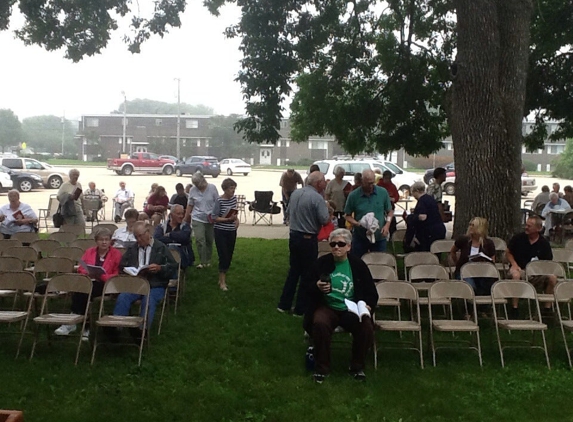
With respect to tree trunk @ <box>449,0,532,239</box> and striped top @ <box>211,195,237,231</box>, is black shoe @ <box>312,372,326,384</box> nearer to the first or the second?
striped top @ <box>211,195,237,231</box>

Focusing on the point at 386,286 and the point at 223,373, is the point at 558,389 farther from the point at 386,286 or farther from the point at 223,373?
the point at 223,373

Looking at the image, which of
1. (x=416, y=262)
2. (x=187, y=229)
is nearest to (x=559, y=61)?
(x=416, y=262)

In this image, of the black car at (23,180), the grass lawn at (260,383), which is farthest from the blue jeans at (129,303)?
the black car at (23,180)

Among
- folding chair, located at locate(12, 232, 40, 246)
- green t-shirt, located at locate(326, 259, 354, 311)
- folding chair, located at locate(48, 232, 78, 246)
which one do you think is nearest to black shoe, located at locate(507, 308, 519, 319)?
green t-shirt, located at locate(326, 259, 354, 311)

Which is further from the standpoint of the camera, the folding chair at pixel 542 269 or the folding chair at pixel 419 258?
the folding chair at pixel 419 258

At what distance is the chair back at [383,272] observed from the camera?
724 cm

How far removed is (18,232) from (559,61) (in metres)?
11.9

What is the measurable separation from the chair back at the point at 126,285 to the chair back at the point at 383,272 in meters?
2.48

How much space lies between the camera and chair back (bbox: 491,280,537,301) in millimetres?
6668

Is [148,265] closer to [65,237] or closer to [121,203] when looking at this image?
[65,237]

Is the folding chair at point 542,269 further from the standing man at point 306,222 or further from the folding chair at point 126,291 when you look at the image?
the folding chair at point 126,291

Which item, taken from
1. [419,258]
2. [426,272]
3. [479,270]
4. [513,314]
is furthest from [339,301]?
[513,314]

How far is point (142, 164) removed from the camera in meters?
44.4

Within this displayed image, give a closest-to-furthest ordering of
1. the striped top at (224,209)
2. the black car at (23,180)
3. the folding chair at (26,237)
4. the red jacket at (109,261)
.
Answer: the red jacket at (109,261) → the striped top at (224,209) → the folding chair at (26,237) → the black car at (23,180)
